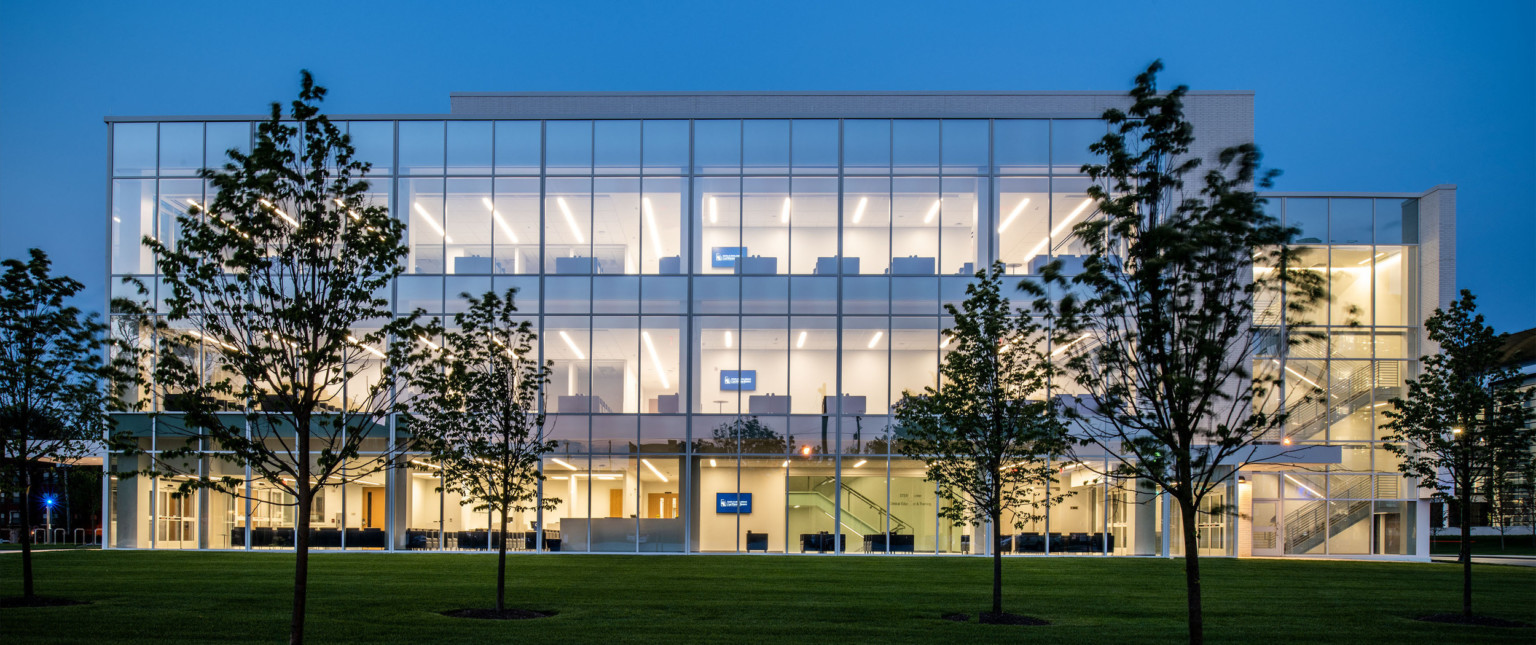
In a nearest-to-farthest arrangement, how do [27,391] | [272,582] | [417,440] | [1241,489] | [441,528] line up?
[417,440]
[27,391]
[272,582]
[441,528]
[1241,489]

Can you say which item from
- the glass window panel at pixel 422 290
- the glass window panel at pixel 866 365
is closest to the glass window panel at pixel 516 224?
the glass window panel at pixel 422 290

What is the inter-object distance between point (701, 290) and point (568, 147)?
6543mm

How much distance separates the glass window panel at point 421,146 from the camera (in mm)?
33781

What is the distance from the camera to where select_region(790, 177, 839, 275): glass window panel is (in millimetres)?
33500

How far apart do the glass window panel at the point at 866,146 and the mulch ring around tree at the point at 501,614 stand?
1986 centimetres

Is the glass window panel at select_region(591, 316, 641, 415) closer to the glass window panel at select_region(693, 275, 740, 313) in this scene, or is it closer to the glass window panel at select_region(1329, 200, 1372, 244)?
the glass window panel at select_region(693, 275, 740, 313)

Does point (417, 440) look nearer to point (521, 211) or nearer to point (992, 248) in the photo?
point (521, 211)

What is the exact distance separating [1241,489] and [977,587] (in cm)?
1856

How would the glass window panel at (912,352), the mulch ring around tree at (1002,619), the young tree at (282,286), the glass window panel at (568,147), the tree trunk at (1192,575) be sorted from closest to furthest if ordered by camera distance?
the tree trunk at (1192,575)
the young tree at (282,286)
the mulch ring around tree at (1002,619)
the glass window panel at (912,352)
the glass window panel at (568,147)

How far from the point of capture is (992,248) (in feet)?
109

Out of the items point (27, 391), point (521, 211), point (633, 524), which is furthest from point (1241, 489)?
point (27, 391)

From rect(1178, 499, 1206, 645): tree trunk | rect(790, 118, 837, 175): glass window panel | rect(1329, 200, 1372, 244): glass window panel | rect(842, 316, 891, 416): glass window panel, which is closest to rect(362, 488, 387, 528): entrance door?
rect(842, 316, 891, 416): glass window panel

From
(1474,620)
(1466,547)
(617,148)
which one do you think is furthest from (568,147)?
(1474,620)

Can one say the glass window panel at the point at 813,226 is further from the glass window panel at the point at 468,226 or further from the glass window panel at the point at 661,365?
the glass window panel at the point at 468,226
